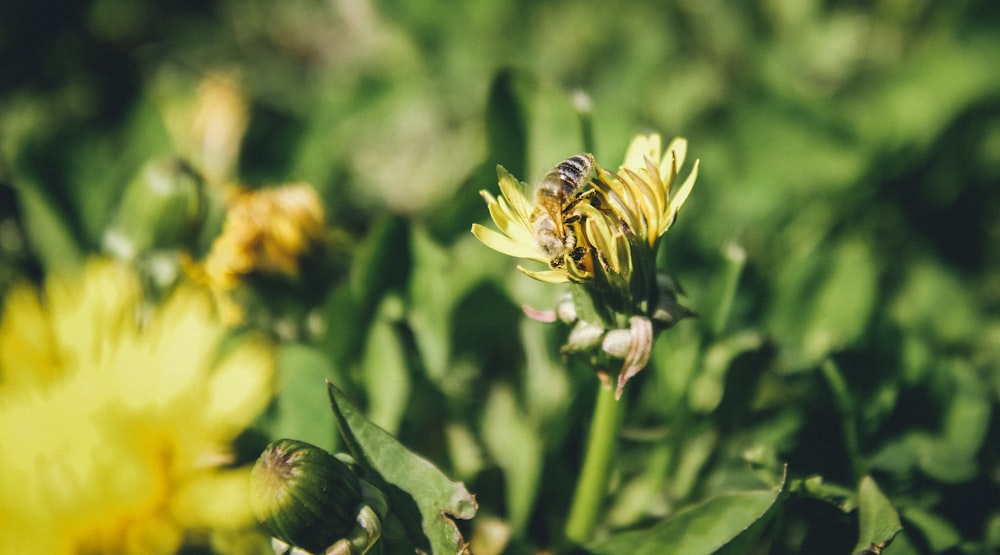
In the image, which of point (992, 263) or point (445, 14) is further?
point (445, 14)

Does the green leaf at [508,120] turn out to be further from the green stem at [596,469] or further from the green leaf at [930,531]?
the green leaf at [930,531]

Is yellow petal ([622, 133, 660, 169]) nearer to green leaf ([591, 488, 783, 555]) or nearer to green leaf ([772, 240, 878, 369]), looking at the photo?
green leaf ([591, 488, 783, 555])

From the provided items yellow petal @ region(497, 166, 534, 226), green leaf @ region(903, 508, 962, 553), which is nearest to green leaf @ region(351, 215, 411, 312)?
yellow petal @ region(497, 166, 534, 226)

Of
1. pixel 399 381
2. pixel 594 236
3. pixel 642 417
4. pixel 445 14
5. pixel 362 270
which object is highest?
pixel 445 14

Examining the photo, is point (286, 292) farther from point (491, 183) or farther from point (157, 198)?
point (491, 183)

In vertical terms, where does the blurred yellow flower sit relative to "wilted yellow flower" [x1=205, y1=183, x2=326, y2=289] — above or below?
below

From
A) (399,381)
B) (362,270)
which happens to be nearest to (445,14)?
(362,270)
